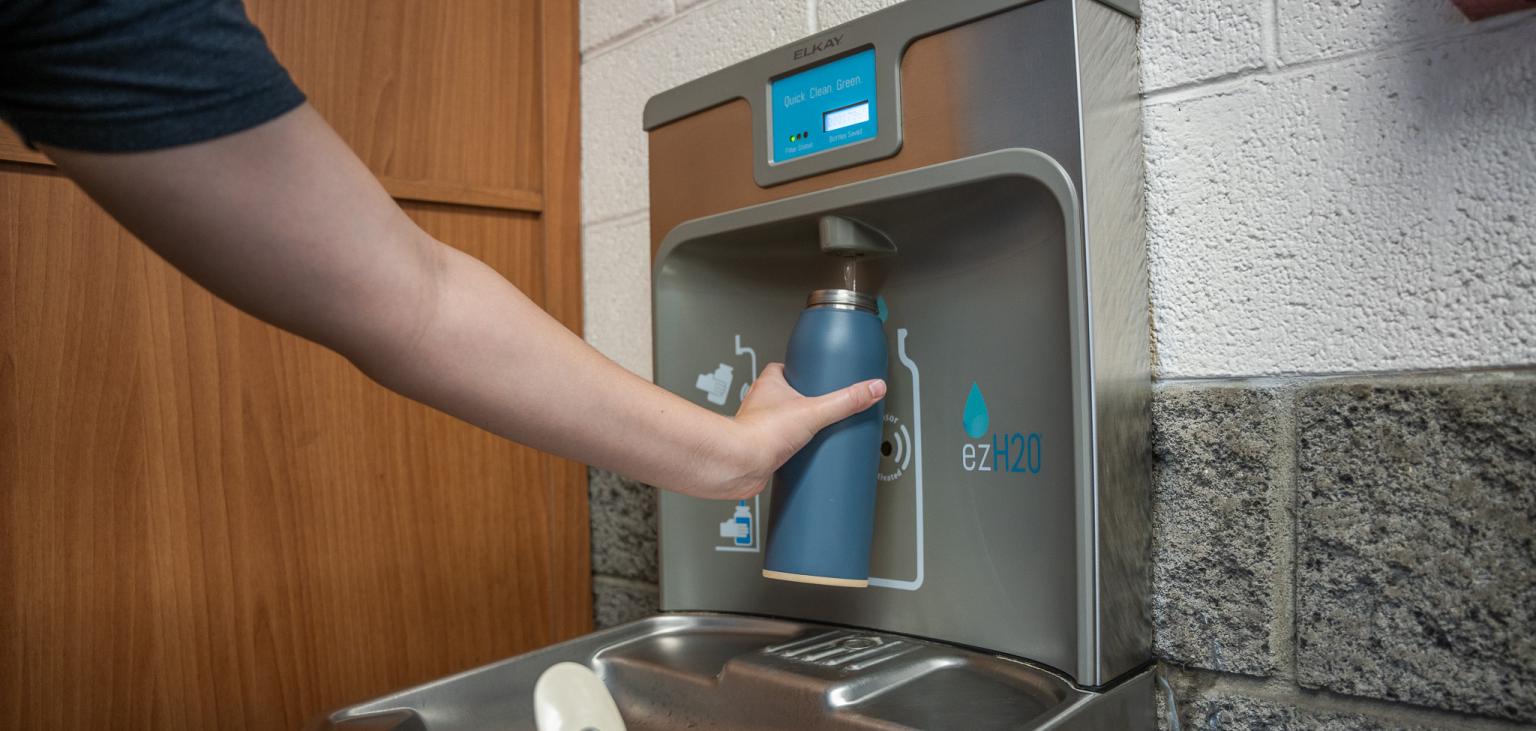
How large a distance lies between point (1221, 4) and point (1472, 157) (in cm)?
17

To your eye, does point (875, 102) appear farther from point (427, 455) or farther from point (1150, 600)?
point (427, 455)

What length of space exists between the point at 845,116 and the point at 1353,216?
321 millimetres

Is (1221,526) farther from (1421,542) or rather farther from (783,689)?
(783,689)

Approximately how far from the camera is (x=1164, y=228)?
2.14 feet

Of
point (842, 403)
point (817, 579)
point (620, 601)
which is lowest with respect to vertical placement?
point (620, 601)

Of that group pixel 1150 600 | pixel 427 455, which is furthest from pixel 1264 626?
pixel 427 455

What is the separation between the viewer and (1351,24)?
0.58m

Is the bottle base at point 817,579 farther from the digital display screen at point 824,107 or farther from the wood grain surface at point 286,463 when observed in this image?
the wood grain surface at point 286,463

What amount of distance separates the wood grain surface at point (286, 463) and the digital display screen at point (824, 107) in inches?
15.8

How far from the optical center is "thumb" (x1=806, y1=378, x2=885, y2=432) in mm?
626

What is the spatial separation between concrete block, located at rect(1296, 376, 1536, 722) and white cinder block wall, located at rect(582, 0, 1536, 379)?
0.09 ft

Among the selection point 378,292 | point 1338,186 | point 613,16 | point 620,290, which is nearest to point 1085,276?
point 1338,186

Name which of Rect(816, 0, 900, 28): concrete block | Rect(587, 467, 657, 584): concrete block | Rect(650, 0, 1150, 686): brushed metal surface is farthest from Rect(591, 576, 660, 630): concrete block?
Rect(816, 0, 900, 28): concrete block

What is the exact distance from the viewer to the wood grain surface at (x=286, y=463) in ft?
2.63
